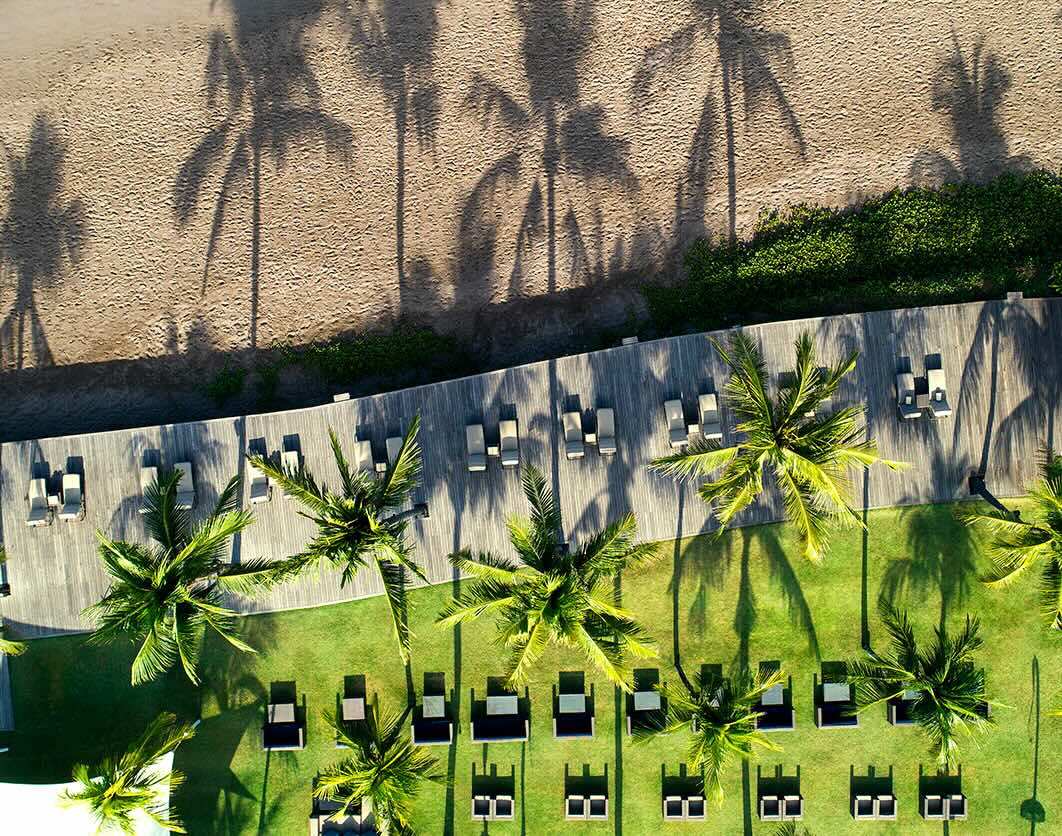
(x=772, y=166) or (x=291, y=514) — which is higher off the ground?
(x=772, y=166)

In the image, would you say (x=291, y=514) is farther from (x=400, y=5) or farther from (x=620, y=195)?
(x=400, y=5)

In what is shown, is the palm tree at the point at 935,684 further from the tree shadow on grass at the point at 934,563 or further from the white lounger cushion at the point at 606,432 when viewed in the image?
the white lounger cushion at the point at 606,432

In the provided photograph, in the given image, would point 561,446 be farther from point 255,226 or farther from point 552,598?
point 255,226

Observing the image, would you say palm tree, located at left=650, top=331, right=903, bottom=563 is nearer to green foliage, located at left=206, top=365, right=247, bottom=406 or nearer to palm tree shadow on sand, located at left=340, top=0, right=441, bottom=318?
palm tree shadow on sand, located at left=340, top=0, right=441, bottom=318

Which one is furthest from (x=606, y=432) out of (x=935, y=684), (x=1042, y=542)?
(x=1042, y=542)

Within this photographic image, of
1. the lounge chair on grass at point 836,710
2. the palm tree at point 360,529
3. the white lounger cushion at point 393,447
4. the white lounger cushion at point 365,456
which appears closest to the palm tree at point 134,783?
the palm tree at point 360,529

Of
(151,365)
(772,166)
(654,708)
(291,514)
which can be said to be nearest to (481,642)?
(654,708)
